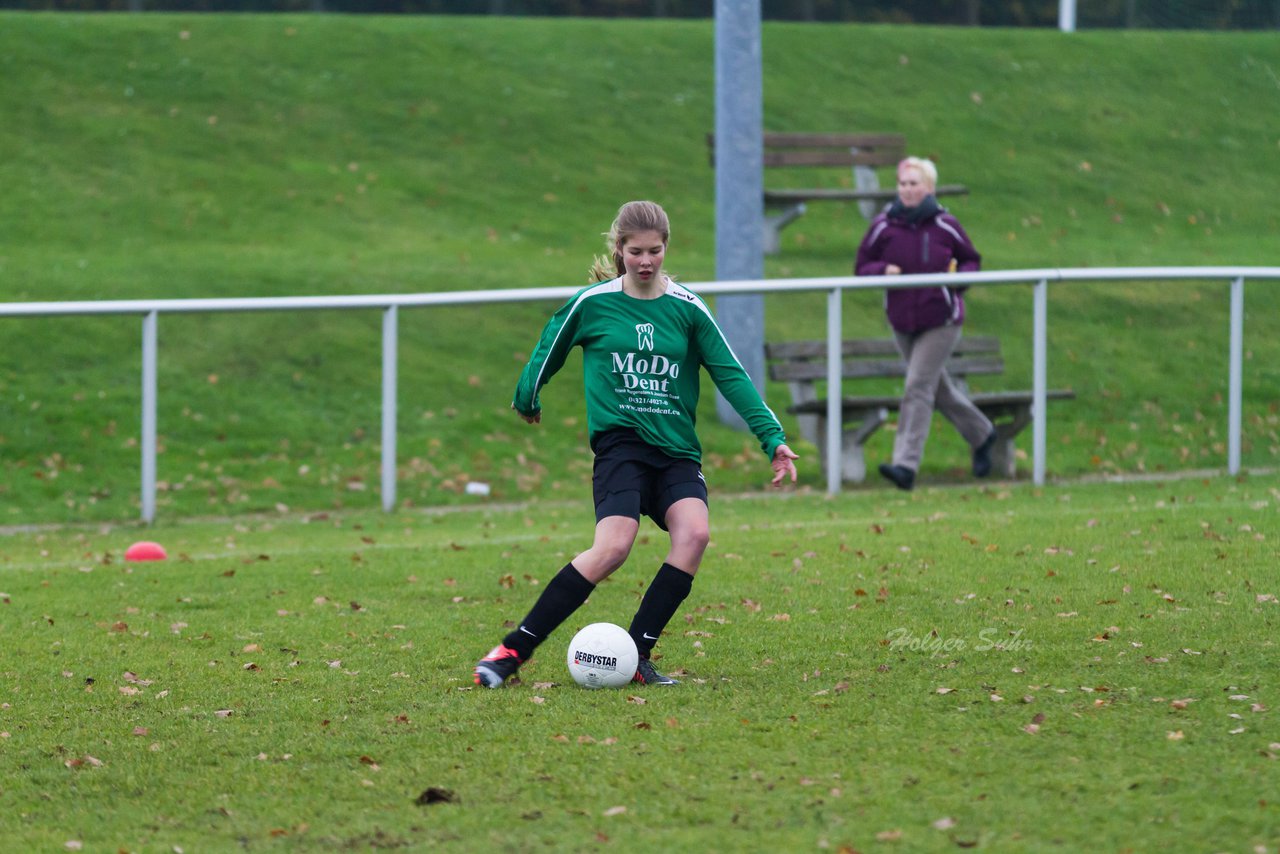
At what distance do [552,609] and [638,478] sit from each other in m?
0.54

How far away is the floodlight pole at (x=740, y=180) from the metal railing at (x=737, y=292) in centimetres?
150

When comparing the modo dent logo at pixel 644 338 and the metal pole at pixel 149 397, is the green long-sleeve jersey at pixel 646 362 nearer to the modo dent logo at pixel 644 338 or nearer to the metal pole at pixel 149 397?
the modo dent logo at pixel 644 338

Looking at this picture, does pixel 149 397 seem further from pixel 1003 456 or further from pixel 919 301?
pixel 1003 456

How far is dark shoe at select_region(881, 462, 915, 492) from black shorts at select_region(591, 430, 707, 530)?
18.2ft

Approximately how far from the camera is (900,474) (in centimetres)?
1139

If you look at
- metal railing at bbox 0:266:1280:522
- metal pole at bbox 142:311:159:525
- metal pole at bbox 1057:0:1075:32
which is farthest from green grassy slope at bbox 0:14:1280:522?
metal pole at bbox 1057:0:1075:32

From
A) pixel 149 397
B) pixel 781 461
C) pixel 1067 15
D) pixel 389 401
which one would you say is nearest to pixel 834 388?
pixel 389 401

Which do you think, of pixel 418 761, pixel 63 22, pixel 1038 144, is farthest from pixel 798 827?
pixel 63 22

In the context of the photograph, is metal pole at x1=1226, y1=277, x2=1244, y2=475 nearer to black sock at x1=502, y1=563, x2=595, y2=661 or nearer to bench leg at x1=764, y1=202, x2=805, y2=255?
bench leg at x1=764, y1=202, x2=805, y2=255

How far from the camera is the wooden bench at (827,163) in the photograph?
18.0 m

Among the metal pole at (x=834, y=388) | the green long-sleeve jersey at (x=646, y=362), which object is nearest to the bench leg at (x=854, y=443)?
the metal pole at (x=834, y=388)

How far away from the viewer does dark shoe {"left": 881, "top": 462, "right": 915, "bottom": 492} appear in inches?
448

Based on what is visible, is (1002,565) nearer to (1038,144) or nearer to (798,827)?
(798,827)

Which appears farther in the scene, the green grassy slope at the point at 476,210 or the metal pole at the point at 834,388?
the green grassy slope at the point at 476,210
